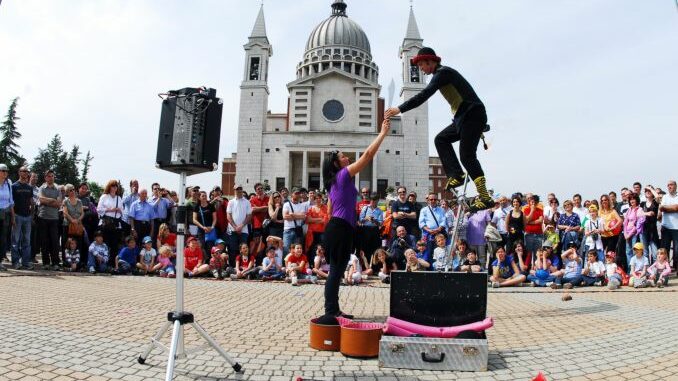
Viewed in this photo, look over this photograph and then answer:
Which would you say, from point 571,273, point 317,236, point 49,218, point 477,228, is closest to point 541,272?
point 571,273

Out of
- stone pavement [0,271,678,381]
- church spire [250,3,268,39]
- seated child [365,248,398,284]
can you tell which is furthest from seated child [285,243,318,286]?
church spire [250,3,268,39]

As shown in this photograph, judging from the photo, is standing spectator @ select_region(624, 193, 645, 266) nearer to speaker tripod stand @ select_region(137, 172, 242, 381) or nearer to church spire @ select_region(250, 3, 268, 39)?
speaker tripod stand @ select_region(137, 172, 242, 381)

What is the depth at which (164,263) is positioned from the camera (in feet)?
37.8

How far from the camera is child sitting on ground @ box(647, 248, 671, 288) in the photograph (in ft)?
34.7

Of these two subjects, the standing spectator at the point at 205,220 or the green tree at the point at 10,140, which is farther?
the green tree at the point at 10,140

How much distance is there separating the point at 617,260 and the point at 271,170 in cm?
5975

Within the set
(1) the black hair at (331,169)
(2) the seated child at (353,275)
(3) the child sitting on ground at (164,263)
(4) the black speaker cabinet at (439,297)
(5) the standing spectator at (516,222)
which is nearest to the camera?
(4) the black speaker cabinet at (439,297)

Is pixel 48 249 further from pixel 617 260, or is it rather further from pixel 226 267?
pixel 617 260

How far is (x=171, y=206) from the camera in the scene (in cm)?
1301

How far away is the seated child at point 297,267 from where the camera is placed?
10656 mm

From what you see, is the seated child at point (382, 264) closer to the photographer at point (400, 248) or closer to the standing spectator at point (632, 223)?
the photographer at point (400, 248)

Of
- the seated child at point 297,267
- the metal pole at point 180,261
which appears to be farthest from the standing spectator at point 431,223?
the metal pole at point 180,261

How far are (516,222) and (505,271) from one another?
1.38m

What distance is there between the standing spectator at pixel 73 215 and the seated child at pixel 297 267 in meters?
5.54
